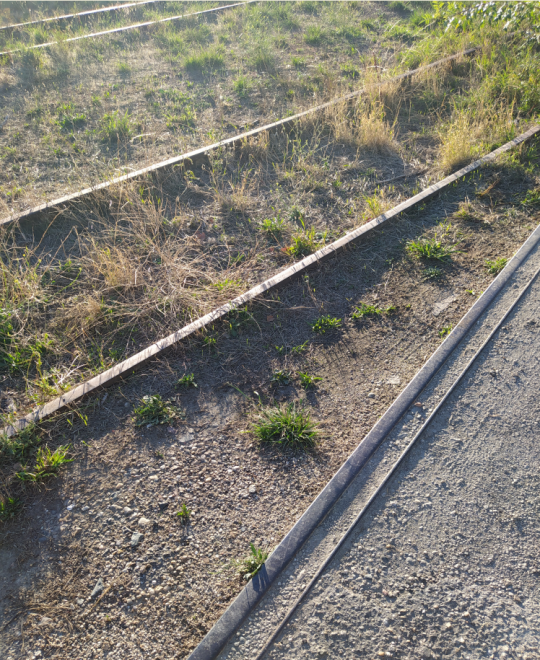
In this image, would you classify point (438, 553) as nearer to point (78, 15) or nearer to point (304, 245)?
point (304, 245)

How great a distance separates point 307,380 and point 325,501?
101 cm

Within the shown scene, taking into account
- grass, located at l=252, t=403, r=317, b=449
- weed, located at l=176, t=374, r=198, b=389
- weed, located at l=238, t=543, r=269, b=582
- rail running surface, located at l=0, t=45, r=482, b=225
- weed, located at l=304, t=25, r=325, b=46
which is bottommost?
weed, located at l=238, t=543, r=269, b=582

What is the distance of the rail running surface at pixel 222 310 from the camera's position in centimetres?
302

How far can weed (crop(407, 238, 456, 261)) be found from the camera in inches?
167

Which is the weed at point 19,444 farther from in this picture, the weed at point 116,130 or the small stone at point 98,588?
the weed at point 116,130

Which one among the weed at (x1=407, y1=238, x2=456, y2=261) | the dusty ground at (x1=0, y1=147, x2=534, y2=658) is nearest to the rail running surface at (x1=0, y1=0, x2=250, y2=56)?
the dusty ground at (x1=0, y1=147, x2=534, y2=658)

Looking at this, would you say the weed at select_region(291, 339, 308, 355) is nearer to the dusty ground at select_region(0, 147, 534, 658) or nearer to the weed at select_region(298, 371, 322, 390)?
the dusty ground at select_region(0, 147, 534, 658)

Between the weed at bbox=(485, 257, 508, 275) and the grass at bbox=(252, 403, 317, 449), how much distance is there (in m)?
2.51

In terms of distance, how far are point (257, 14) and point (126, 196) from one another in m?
8.23

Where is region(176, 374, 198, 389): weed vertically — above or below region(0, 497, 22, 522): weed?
above

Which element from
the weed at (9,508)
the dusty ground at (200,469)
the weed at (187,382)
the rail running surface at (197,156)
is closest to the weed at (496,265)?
the dusty ground at (200,469)

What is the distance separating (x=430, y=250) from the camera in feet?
14.0

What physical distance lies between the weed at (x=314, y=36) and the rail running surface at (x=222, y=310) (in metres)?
5.78

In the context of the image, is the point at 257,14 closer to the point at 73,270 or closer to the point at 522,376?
the point at 73,270
